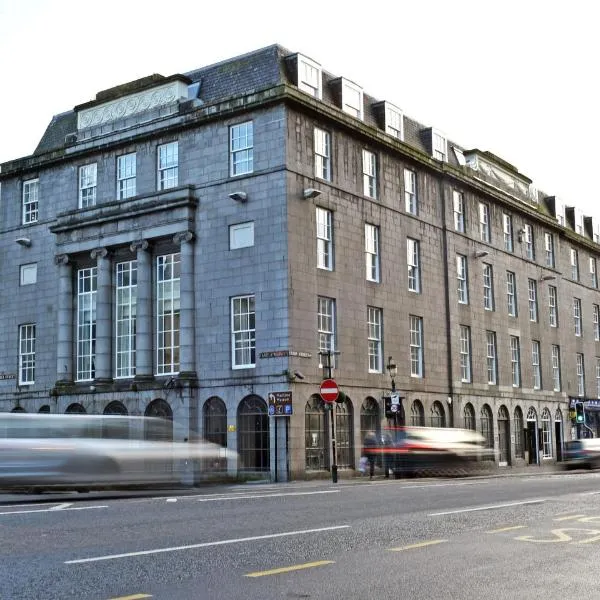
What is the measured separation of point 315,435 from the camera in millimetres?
35094

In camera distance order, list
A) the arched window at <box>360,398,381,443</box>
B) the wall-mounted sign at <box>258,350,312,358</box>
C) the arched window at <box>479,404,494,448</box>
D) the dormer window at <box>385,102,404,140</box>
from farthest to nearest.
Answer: the arched window at <box>479,404,494,448</box>, the dormer window at <box>385,102,404,140</box>, the arched window at <box>360,398,381,443</box>, the wall-mounted sign at <box>258,350,312,358</box>

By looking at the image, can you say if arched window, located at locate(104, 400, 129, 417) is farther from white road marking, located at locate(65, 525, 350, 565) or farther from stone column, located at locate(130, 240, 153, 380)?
white road marking, located at locate(65, 525, 350, 565)

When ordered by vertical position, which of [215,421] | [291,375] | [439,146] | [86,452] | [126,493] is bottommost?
[126,493]

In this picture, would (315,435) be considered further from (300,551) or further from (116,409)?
(300,551)

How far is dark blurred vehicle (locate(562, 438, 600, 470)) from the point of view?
38.4 meters

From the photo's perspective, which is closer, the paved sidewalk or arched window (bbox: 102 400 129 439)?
the paved sidewalk

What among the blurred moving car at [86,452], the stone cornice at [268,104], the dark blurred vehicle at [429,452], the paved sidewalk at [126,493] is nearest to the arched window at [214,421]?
the paved sidewalk at [126,493]

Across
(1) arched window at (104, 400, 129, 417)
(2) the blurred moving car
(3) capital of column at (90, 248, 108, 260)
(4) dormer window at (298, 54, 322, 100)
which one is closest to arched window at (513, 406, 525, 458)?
(4) dormer window at (298, 54, 322, 100)

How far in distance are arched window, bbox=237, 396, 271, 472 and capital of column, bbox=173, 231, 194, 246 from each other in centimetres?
704

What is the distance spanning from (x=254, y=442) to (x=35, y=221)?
16.8m

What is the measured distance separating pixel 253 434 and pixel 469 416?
47.0ft

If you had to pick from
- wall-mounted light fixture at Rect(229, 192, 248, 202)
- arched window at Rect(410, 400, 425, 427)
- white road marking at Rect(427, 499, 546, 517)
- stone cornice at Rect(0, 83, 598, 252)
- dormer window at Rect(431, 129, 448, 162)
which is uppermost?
dormer window at Rect(431, 129, 448, 162)

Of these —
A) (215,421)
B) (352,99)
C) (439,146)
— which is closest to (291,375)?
(215,421)

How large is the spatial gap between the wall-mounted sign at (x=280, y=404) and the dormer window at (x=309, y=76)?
12862 millimetres
